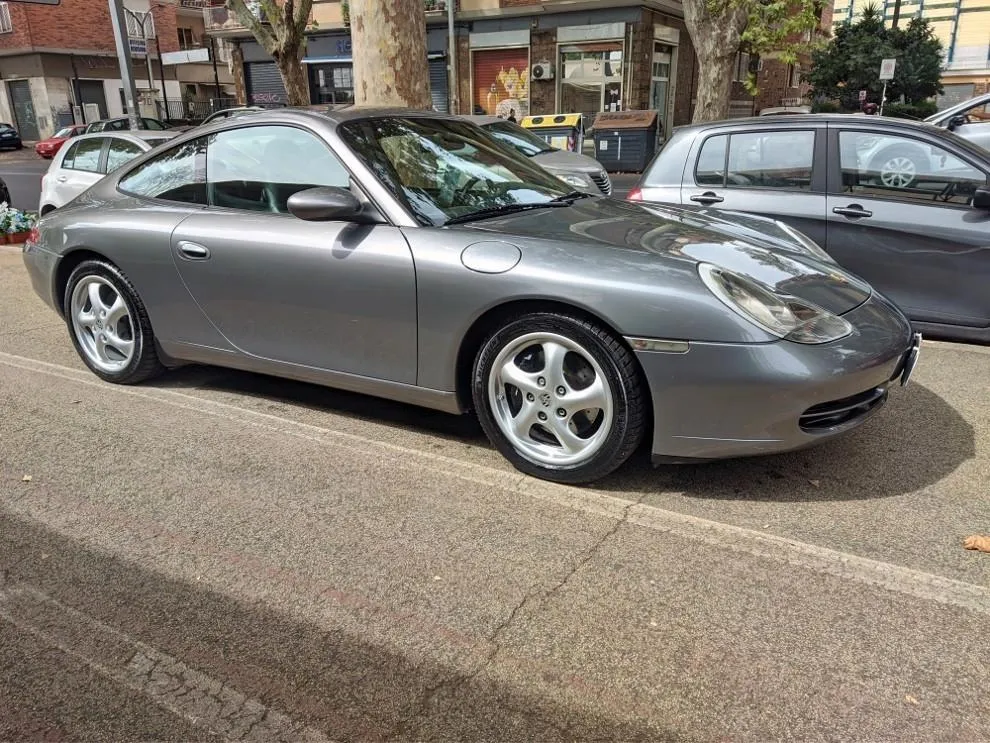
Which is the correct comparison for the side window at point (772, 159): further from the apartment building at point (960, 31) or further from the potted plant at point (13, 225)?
the apartment building at point (960, 31)

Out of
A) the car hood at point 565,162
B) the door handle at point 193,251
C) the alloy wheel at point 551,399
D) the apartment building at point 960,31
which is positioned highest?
the apartment building at point 960,31

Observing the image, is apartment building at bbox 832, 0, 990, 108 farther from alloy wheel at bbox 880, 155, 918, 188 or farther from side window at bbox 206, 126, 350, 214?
side window at bbox 206, 126, 350, 214

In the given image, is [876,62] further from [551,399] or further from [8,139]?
[8,139]

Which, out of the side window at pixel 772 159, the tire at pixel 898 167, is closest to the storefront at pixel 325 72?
the side window at pixel 772 159

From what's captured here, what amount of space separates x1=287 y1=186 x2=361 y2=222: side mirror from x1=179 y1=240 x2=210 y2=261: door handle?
0.76 metres

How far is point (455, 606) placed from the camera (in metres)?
2.54

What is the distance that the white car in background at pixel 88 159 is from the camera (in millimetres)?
9318

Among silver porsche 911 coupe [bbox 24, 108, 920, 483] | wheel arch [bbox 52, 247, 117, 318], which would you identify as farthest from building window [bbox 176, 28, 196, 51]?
silver porsche 911 coupe [bbox 24, 108, 920, 483]

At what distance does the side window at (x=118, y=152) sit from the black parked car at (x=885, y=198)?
678cm

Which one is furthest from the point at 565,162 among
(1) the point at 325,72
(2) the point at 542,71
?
(1) the point at 325,72

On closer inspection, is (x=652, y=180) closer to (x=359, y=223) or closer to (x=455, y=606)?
(x=359, y=223)

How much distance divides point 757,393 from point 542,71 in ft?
86.4

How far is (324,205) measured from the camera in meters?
3.42

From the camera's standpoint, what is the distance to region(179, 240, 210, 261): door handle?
398 cm
